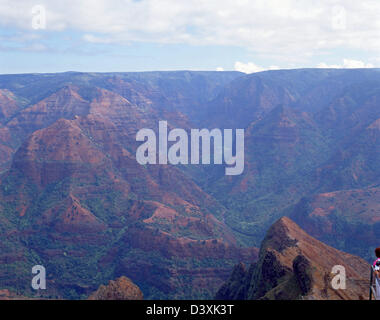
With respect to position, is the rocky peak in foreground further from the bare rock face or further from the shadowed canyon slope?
the shadowed canyon slope

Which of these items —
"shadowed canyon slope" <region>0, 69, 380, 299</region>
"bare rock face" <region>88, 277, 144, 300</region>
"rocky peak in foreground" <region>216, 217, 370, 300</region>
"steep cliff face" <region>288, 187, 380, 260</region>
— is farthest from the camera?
"steep cliff face" <region>288, 187, 380, 260</region>

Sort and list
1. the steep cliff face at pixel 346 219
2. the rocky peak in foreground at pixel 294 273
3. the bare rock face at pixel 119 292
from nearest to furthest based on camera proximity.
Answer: the rocky peak in foreground at pixel 294 273 < the bare rock face at pixel 119 292 < the steep cliff face at pixel 346 219

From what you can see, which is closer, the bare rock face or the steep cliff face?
the bare rock face

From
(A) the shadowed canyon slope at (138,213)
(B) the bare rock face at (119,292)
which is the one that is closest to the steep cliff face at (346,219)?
→ (A) the shadowed canyon slope at (138,213)

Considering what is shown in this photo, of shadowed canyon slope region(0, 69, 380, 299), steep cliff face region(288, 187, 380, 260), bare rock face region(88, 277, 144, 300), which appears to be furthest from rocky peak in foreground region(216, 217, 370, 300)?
steep cliff face region(288, 187, 380, 260)

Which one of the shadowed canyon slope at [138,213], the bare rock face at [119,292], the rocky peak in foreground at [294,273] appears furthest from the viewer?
the shadowed canyon slope at [138,213]

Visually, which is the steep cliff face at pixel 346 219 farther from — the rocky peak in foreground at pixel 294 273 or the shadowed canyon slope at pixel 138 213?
the rocky peak in foreground at pixel 294 273

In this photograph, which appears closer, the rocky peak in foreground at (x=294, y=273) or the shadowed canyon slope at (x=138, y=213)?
the rocky peak in foreground at (x=294, y=273)

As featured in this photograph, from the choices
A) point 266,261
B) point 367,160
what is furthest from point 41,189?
point 367,160

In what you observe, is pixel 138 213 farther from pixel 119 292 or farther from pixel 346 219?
pixel 119 292
